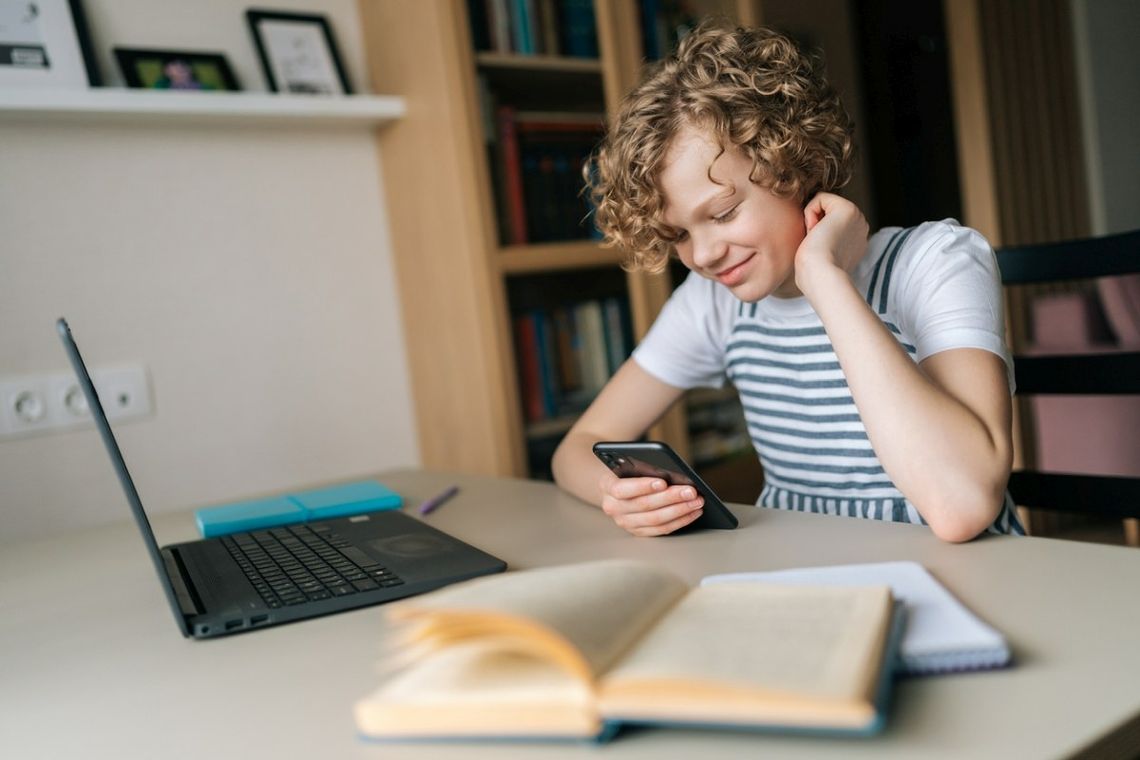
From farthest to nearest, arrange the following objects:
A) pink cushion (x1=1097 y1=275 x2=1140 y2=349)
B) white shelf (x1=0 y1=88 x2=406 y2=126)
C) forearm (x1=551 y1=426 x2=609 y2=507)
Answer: pink cushion (x1=1097 y1=275 x2=1140 y2=349), white shelf (x1=0 y1=88 x2=406 y2=126), forearm (x1=551 y1=426 x2=609 y2=507)

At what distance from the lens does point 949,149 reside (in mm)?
3994

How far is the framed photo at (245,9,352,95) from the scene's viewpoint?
203 centimetres

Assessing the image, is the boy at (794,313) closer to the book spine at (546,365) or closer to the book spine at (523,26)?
the book spine at (546,365)

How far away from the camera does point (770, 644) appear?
56 centimetres

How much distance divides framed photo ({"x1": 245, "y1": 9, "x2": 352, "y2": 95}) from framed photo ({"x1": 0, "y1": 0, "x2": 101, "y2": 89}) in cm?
34

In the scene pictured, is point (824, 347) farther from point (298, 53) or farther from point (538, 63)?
point (298, 53)

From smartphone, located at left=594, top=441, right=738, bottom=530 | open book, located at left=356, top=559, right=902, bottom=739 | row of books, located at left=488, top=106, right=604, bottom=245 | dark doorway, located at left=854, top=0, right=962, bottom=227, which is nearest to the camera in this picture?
open book, located at left=356, top=559, right=902, bottom=739

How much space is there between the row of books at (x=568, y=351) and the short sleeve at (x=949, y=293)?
107cm

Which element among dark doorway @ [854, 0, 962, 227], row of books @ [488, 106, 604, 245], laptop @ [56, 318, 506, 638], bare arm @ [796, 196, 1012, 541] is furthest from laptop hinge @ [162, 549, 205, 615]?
dark doorway @ [854, 0, 962, 227]

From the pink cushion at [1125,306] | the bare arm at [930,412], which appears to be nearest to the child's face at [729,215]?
the bare arm at [930,412]

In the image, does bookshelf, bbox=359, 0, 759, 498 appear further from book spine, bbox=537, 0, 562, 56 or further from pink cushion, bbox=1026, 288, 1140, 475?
pink cushion, bbox=1026, 288, 1140, 475

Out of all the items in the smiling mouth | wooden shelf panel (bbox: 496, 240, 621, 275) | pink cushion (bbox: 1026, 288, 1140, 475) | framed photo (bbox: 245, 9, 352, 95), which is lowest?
pink cushion (bbox: 1026, 288, 1140, 475)

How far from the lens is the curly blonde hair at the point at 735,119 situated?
1145 mm

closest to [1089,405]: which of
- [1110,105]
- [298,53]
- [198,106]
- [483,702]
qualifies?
[1110,105]
